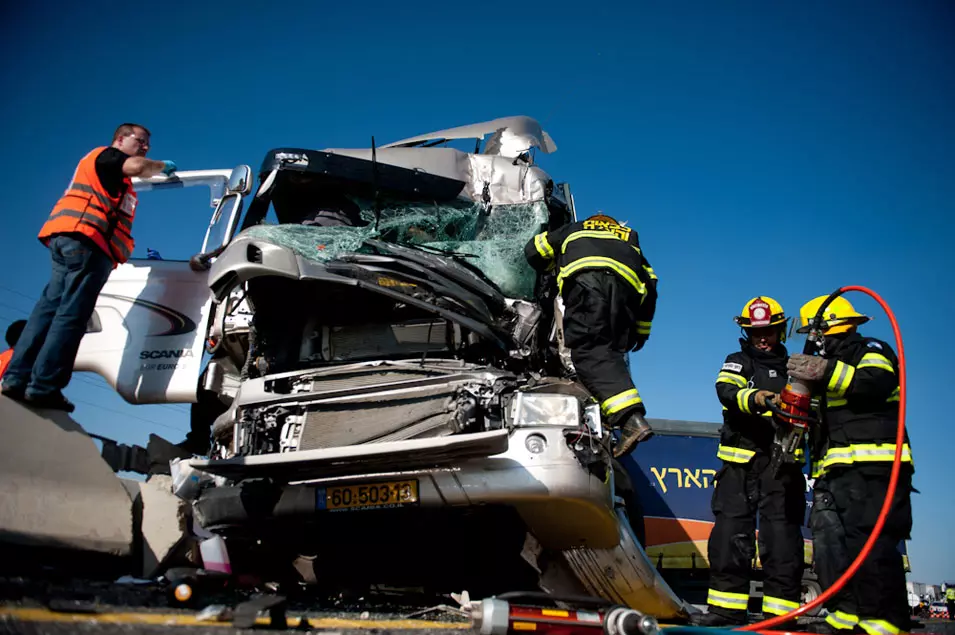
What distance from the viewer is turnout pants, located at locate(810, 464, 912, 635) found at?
11.1ft

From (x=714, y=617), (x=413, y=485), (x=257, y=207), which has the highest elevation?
(x=257, y=207)

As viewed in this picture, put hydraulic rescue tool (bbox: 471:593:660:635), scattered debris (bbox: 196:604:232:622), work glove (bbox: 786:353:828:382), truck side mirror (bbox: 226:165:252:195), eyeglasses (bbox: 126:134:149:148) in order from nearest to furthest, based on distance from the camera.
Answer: scattered debris (bbox: 196:604:232:622), hydraulic rescue tool (bbox: 471:593:660:635), work glove (bbox: 786:353:828:382), eyeglasses (bbox: 126:134:149:148), truck side mirror (bbox: 226:165:252:195)

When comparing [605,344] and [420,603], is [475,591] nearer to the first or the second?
[420,603]

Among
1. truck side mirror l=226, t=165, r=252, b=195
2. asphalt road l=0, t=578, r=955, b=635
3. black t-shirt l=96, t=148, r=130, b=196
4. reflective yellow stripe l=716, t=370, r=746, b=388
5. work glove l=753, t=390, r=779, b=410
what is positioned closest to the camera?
asphalt road l=0, t=578, r=955, b=635

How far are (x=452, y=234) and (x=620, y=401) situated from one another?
1.78 metres

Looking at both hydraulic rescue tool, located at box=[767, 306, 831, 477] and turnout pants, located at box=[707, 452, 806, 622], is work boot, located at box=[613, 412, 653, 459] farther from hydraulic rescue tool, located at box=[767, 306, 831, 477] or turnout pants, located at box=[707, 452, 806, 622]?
turnout pants, located at box=[707, 452, 806, 622]

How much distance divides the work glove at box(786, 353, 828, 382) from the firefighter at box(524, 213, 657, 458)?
2.75 feet

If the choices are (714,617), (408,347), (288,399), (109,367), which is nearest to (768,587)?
(714,617)

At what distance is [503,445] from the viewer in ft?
10.3

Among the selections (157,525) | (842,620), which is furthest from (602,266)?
(157,525)

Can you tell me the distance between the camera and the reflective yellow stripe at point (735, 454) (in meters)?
4.38

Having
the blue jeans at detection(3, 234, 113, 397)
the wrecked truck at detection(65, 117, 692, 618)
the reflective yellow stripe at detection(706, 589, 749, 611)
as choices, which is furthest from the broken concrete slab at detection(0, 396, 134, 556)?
the reflective yellow stripe at detection(706, 589, 749, 611)

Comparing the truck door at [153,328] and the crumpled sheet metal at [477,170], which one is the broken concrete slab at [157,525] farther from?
the crumpled sheet metal at [477,170]

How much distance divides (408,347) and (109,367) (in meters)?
1.95
